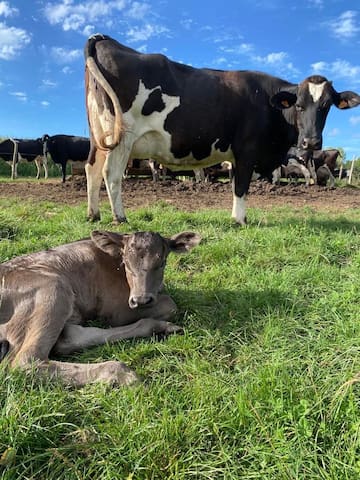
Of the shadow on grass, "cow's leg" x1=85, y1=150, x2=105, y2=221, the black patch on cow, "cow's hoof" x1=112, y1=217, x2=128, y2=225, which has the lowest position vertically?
the shadow on grass

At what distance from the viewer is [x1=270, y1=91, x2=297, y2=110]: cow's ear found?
7.51 meters

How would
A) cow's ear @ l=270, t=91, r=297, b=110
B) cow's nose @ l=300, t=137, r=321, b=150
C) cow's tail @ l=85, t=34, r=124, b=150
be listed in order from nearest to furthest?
cow's tail @ l=85, t=34, r=124, b=150 < cow's nose @ l=300, t=137, r=321, b=150 < cow's ear @ l=270, t=91, r=297, b=110

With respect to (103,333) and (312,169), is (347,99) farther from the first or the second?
(312,169)

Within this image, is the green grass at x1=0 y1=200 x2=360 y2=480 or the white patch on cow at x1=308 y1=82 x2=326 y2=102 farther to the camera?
the white patch on cow at x1=308 y1=82 x2=326 y2=102

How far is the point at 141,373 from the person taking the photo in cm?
286

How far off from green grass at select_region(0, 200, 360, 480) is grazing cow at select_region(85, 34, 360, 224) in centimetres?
353

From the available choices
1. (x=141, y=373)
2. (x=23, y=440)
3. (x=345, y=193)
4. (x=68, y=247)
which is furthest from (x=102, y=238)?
(x=345, y=193)

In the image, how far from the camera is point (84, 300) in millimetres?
3658

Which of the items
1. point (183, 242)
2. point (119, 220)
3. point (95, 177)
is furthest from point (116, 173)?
point (183, 242)

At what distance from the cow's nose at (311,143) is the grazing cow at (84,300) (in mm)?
3949

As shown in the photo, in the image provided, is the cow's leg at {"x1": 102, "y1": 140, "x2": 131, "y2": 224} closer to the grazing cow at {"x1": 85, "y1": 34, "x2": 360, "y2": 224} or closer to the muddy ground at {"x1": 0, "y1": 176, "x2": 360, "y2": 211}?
the grazing cow at {"x1": 85, "y1": 34, "x2": 360, "y2": 224}

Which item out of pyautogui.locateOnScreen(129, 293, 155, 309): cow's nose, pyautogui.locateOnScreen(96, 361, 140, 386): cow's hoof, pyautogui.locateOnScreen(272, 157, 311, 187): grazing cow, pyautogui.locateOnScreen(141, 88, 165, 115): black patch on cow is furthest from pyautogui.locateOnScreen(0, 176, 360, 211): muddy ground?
pyautogui.locateOnScreen(272, 157, 311, 187): grazing cow

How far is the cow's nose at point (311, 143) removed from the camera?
7.07 m

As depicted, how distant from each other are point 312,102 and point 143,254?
4971mm
